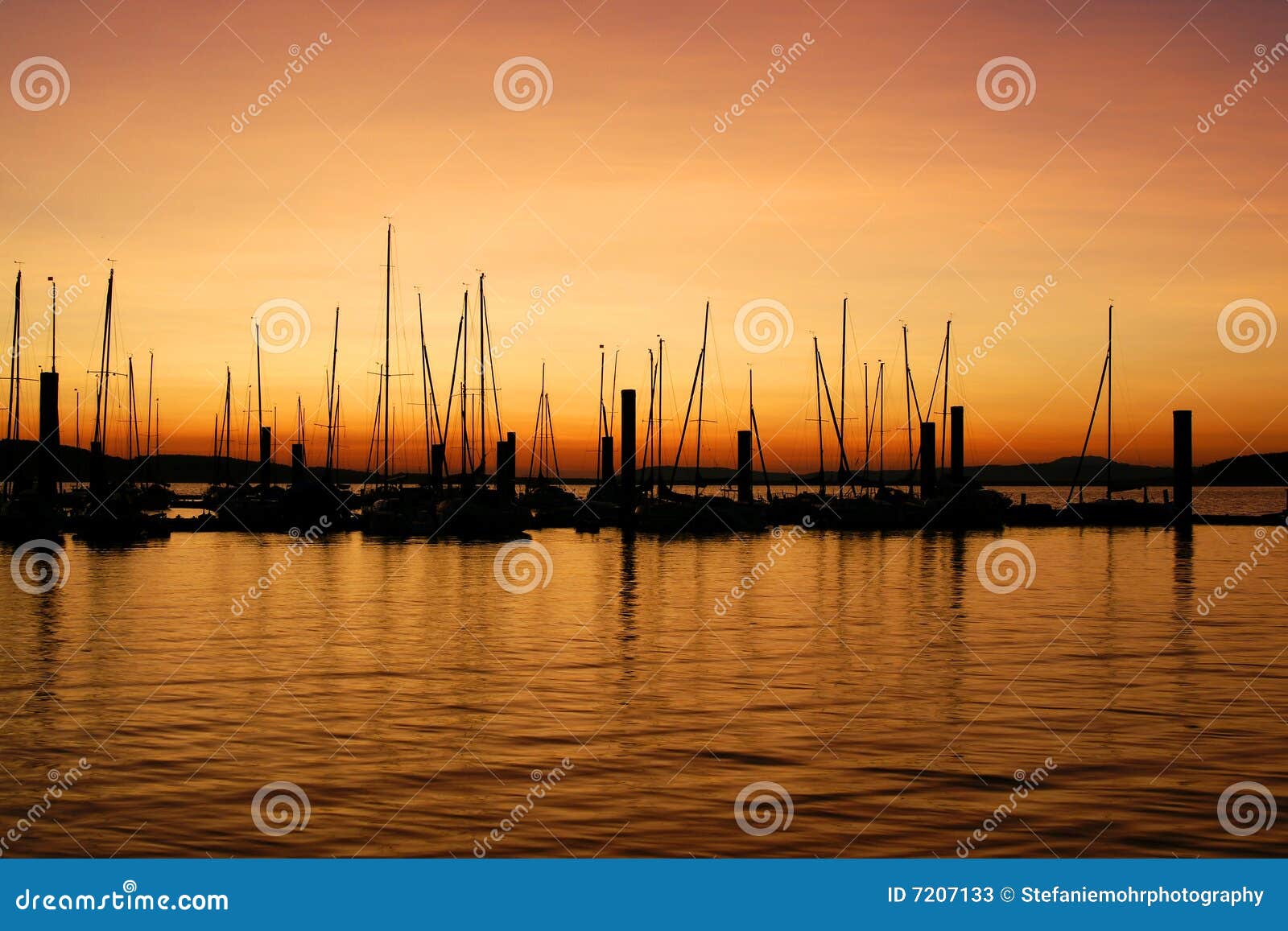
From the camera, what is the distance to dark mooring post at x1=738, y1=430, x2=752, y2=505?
87.2 metres

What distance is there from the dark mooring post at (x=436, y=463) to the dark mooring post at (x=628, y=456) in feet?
36.5

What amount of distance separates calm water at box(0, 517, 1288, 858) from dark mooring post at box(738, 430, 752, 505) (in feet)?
154

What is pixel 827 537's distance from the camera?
7475 cm

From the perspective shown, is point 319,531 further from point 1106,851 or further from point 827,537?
point 1106,851

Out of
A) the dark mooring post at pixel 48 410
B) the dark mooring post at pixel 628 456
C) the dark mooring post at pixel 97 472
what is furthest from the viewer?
the dark mooring post at pixel 628 456

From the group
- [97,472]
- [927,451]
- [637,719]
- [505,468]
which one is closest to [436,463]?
[505,468]

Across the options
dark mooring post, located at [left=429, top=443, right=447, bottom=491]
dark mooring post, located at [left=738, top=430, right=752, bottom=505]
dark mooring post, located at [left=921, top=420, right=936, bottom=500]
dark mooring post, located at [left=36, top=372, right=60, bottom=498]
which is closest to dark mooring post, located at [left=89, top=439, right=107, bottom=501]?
dark mooring post, located at [left=36, top=372, right=60, bottom=498]

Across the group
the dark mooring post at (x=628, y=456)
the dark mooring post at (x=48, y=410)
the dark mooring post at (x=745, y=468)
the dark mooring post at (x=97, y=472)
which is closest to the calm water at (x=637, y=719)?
the dark mooring post at (x=48, y=410)

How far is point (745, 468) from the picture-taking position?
88.6 m

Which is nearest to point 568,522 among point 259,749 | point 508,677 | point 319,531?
point 319,531

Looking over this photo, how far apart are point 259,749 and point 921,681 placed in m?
11.6

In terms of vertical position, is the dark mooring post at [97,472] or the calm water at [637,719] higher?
the dark mooring post at [97,472]

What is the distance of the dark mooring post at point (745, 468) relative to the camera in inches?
3435

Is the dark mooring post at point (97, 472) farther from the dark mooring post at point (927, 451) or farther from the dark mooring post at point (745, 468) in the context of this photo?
the dark mooring post at point (927, 451)
